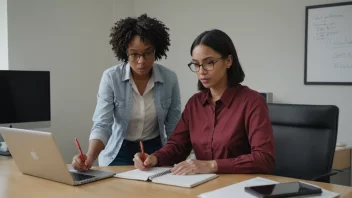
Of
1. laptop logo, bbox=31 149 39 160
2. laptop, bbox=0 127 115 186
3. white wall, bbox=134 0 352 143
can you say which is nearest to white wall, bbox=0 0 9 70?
white wall, bbox=134 0 352 143

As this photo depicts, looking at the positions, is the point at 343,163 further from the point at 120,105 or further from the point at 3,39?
the point at 3,39

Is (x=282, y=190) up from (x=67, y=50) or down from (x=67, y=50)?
down

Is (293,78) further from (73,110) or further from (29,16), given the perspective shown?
(29,16)

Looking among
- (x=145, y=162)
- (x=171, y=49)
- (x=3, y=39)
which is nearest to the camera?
(x=145, y=162)

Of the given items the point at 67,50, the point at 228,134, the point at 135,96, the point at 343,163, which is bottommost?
the point at 343,163

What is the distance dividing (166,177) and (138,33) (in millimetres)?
777

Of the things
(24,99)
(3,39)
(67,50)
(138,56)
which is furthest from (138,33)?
(67,50)

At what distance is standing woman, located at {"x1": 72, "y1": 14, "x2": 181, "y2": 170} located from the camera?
196 cm

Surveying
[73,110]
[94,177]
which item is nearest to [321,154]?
[94,177]

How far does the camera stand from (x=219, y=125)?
175cm

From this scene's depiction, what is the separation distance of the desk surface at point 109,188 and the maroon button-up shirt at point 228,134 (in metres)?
0.07

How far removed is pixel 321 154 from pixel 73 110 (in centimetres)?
233

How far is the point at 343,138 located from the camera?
298 centimetres

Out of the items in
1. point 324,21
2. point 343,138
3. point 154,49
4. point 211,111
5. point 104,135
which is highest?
point 324,21
